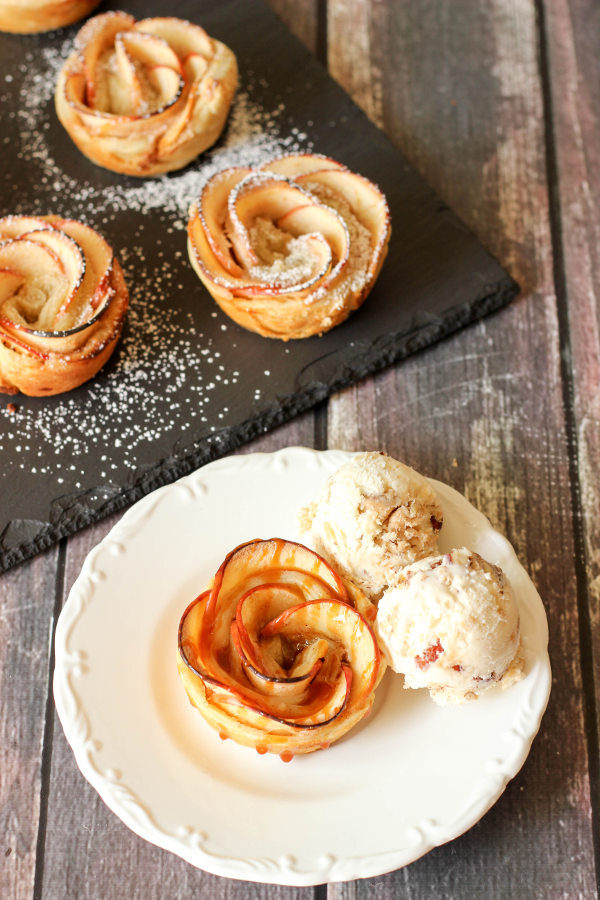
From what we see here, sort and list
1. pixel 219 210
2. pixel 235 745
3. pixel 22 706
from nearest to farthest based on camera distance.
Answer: pixel 235 745, pixel 22 706, pixel 219 210

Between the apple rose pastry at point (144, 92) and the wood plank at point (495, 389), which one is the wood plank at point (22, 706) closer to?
the wood plank at point (495, 389)

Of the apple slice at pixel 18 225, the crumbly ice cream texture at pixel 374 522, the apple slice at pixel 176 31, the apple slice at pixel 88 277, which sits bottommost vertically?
the crumbly ice cream texture at pixel 374 522

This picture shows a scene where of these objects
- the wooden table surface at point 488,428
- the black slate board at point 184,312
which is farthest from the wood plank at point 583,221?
the black slate board at point 184,312

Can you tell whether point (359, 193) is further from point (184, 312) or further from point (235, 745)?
point (235, 745)

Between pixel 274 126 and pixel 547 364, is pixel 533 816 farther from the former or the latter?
pixel 274 126

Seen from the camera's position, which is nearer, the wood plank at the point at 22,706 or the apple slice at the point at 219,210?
the wood plank at the point at 22,706

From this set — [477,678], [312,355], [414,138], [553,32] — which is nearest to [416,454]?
[312,355]

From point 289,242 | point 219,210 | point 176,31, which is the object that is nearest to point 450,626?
point 289,242

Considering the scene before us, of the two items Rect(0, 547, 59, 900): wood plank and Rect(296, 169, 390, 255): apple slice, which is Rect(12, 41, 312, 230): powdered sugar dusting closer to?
Rect(296, 169, 390, 255): apple slice
